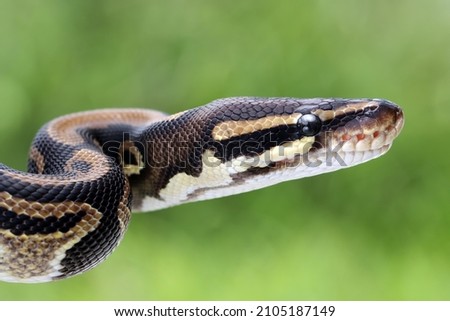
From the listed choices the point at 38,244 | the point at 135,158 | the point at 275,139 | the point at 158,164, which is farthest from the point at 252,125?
the point at 38,244

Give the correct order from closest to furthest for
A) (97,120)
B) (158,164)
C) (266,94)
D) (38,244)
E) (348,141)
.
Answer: (38,244)
(348,141)
(158,164)
(97,120)
(266,94)

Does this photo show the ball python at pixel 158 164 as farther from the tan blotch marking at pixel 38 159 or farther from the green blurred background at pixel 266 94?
the green blurred background at pixel 266 94

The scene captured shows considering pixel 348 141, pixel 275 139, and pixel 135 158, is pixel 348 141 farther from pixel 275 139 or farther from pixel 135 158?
pixel 135 158

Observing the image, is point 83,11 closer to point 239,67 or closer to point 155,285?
point 239,67

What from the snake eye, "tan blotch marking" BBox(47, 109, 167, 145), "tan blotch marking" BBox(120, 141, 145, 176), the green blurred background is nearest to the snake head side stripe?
the snake eye

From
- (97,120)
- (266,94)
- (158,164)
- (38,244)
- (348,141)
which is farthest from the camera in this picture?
(266,94)
